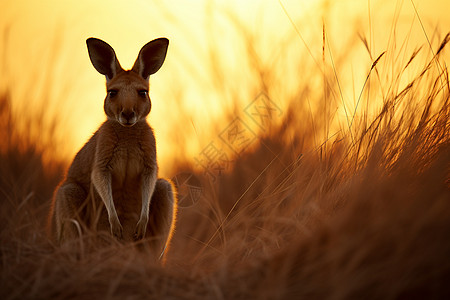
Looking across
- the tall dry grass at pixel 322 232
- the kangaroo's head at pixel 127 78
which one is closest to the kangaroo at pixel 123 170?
the kangaroo's head at pixel 127 78

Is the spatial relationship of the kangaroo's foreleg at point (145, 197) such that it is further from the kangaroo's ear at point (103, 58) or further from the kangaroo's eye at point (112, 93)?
the kangaroo's ear at point (103, 58)

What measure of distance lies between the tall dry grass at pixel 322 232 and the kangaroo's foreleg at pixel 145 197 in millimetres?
369

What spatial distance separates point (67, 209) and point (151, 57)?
1365 mm

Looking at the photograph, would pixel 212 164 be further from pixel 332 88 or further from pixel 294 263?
pixel 294 263

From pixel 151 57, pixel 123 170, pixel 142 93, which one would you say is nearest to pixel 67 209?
pixel 123 170

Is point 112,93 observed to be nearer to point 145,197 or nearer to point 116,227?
point 145,197

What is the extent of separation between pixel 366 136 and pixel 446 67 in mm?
706

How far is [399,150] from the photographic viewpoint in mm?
3352

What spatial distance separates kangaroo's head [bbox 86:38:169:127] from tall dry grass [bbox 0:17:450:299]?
0.73 meters

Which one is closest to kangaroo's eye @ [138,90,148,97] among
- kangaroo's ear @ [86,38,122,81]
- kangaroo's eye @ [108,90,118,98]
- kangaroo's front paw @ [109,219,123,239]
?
kangaroo's eye @ [108,90,118,98]

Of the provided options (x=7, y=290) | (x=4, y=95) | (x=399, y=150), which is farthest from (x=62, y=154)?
(x=399, y=150)

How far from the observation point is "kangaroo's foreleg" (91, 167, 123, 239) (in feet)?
13.4

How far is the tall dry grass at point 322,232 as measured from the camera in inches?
92.9

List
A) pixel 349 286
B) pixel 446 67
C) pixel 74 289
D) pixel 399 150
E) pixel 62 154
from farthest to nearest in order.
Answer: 1. pixel 62 154
2. pixel 446 67
3. pixel 399 150
4. pixel 74 289
5. pixel 349 286
